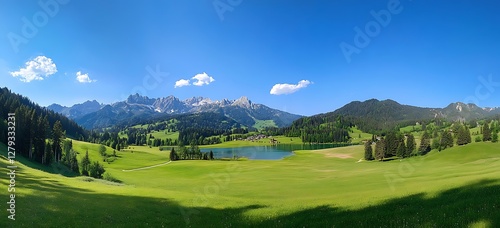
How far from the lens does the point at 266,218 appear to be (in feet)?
71.7

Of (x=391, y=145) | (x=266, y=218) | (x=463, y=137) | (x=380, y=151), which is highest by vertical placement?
(x=463, y=137)

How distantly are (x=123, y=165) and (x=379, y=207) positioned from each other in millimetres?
134742

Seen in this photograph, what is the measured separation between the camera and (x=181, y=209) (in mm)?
28266

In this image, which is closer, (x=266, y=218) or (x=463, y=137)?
(x=266, y=218)

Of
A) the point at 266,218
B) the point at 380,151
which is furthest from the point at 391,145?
the point at 266,218

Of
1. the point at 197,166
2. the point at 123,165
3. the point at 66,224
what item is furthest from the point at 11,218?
the point at 123,165

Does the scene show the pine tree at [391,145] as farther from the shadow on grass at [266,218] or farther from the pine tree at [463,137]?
the shadow on grass at [266,218]

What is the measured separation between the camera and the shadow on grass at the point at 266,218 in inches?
631

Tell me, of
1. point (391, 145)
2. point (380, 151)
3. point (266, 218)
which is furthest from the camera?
point (380, 151)

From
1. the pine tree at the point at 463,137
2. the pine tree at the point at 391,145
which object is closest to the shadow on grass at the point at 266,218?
the pine tree at the point at 391,145

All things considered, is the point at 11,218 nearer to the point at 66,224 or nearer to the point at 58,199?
the point at 66,224

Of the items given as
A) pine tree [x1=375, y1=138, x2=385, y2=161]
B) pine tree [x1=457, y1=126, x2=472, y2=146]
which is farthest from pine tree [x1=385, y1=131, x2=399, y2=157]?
pine tree [x1=457, y1=126, x2=472, y2=146]

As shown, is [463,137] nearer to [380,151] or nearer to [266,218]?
[380,151]

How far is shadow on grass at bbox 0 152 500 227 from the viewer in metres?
16.0
